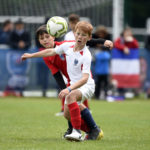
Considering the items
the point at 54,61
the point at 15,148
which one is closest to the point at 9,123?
the point at 54,61

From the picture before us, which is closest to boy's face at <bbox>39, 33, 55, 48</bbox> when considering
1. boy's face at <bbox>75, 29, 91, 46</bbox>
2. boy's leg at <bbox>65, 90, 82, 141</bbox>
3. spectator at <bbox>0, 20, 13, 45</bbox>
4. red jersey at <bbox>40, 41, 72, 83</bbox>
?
red jersey at <bbox>40, 41, 72, 83</bbox>

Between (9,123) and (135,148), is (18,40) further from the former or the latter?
(135,148)

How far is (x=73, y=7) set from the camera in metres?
17.5

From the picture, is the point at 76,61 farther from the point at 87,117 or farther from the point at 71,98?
the point at 87,117

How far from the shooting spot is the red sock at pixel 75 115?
6875 millimetres

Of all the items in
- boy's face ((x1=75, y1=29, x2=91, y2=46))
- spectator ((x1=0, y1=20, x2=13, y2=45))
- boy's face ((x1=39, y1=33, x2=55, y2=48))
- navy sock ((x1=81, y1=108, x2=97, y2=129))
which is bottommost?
navy sock ((x1=81, y1=108, x2=97, y2=129))

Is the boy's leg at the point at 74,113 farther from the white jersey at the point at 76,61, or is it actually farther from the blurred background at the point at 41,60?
the blurred background at the point at 41,60

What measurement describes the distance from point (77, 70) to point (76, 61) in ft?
0.46

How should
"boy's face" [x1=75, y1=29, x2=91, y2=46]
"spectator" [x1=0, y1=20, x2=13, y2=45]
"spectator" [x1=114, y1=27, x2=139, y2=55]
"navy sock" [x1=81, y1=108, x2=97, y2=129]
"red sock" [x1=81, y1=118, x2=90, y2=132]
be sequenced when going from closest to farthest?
"boy's face" [x1=75, y1=29, x2=91, y2=46], "navy sock" [x1=81, y1=108, x2=97, y2=129], "red sock" [x1=81, y1=118, x2=90, y2=132], "spectator" [x1=114, y1=27, x2=139, y2=55], "spectator" [x1=0, y1=20, x2=13, y2=45]

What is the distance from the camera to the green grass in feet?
21.6

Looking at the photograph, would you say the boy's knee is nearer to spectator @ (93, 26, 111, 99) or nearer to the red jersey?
the red jersey

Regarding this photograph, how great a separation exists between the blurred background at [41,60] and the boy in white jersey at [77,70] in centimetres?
817

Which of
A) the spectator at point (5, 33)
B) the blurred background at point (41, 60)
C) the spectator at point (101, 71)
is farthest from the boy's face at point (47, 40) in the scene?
the spectator at point (5, 33)

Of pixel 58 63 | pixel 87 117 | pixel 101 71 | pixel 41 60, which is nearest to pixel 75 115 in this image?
pixel 87 117
